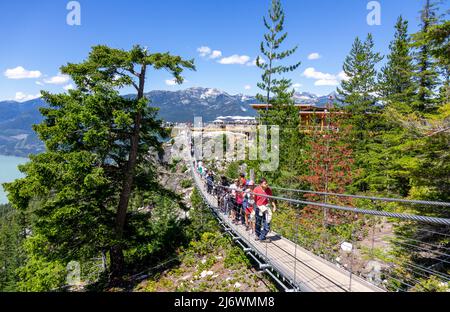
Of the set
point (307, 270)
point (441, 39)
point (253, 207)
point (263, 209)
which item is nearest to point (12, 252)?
point (253, 207)

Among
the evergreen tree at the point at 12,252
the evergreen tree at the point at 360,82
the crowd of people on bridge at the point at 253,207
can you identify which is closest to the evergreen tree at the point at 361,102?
the evergreen tree at the point at 360,82

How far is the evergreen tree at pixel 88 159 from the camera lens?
9047 millimetres

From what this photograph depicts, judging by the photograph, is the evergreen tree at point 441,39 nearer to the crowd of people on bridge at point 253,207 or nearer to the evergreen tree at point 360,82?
the crowd of people on bridge at point 253,207

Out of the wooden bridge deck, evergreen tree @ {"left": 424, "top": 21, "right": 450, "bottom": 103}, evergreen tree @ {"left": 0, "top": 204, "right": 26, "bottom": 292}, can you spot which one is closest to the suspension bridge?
the wooden bridge deck

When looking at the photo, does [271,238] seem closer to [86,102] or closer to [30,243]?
[86,102]

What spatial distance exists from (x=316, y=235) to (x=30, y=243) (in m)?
10.1

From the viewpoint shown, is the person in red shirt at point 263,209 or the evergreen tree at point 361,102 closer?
the person in red shirt at point 263,209

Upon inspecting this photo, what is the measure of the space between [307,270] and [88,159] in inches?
278

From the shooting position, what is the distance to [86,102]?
934 cm

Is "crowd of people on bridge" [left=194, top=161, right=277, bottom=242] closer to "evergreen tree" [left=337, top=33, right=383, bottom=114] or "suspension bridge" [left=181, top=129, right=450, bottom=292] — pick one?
"suspension bridge" [left=181, top=129, right=450, bottom=292]

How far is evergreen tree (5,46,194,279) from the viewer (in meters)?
9.05

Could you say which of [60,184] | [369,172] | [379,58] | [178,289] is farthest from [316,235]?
[379,58]

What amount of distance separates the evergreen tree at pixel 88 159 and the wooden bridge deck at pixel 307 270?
524 centimetres
